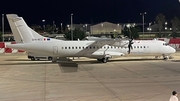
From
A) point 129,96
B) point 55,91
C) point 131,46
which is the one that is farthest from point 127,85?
point 131,46

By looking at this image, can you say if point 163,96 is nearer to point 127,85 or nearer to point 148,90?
point 148,90

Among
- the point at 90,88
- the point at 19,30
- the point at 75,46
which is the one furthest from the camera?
the point at 75,46

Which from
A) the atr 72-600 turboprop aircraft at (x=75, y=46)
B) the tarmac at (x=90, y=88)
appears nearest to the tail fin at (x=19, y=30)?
the atr 72-600 turboprop aircraft at (x=75, y=46)

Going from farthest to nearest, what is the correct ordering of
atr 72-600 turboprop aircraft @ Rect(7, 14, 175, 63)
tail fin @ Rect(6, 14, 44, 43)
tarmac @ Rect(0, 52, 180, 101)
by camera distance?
1. atr 72-600 turboprop aircraft @ Rect(7, 14, 175, 63)
2. tail fin @ Rect(6, 14, 44, 43)
3. tarmac @ Rect(0, 52, 180, 101)

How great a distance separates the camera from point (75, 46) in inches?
1422

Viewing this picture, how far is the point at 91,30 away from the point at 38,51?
11325cm

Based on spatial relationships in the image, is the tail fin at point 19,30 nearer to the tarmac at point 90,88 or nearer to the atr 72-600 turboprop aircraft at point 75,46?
the atr 72-600 turboprop aircraft at point 75,46

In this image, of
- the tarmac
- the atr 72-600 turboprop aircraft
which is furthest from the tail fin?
the tarmac

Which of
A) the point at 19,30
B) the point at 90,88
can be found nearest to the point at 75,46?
the point at 19,30

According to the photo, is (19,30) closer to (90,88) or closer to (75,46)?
(75,46)

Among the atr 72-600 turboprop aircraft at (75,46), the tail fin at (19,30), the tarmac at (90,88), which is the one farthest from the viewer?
the atr 72-600 turboprop aircraft at (75,46)

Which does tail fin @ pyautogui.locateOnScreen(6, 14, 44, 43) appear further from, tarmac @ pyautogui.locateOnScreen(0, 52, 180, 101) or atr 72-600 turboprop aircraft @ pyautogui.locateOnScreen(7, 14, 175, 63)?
tarmac @ pyautogui.locateOnScreen(0, 52, 180, 101)

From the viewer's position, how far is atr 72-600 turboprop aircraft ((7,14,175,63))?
34.1m

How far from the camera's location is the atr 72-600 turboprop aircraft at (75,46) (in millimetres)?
34094
